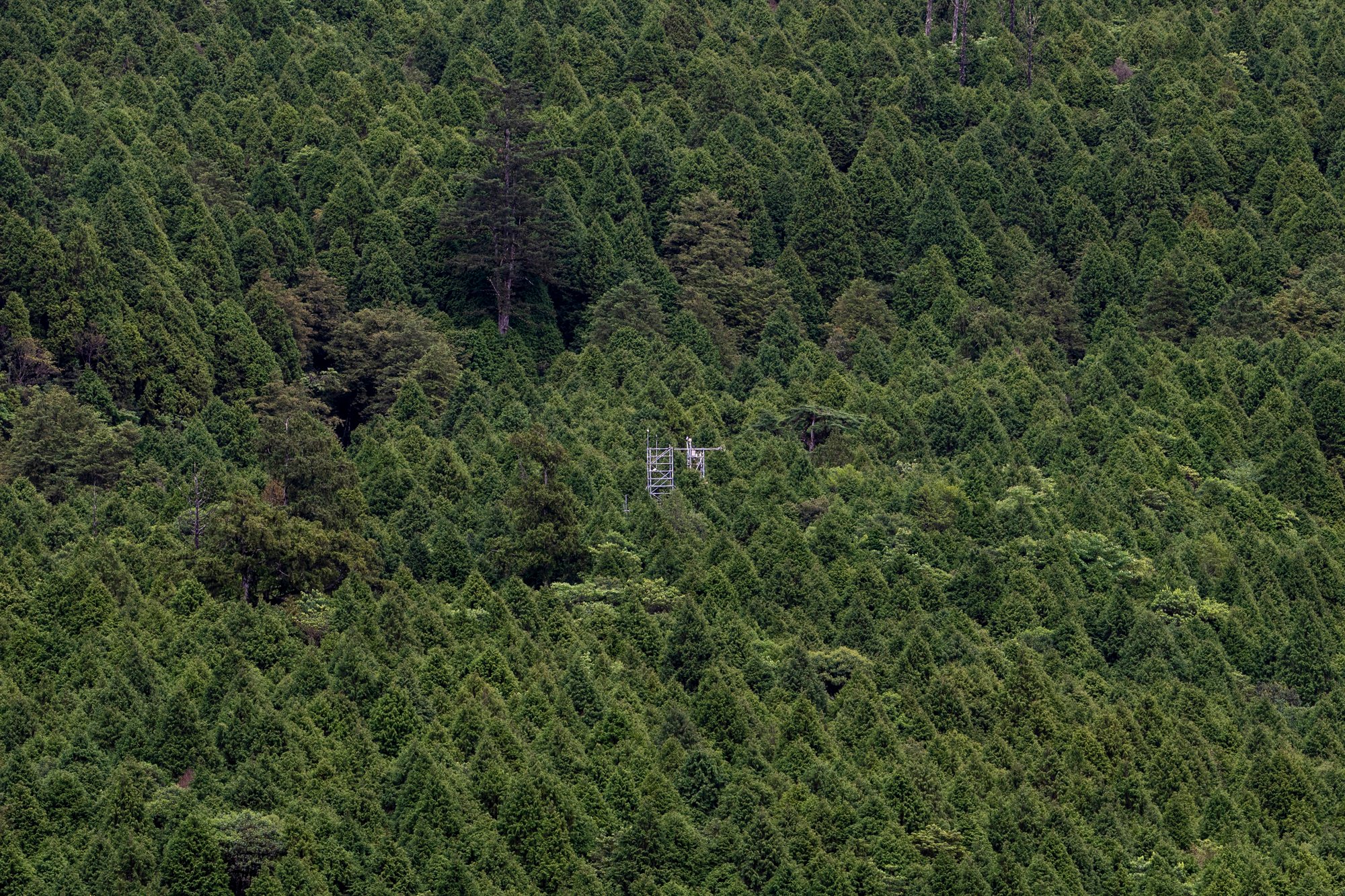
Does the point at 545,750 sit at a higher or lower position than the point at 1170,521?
higher

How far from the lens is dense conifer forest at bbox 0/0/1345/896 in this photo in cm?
6769

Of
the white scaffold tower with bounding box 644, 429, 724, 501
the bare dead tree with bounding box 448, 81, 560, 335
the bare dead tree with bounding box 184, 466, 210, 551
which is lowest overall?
the bare dead tree with bounding box 448, 81, 560, 335

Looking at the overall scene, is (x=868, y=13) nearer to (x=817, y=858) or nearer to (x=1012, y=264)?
(x=1012, y=264)

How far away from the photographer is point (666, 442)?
93.7 m

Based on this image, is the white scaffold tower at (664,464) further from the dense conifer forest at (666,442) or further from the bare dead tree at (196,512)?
the bare dead tree at (196,512)

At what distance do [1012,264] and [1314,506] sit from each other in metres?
24.1

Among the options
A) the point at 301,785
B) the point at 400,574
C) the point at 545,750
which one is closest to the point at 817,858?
the point at 545,750

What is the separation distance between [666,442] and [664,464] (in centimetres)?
285

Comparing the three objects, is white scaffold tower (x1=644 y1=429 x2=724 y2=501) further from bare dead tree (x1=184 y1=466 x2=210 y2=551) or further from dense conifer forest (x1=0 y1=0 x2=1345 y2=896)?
bare dead tree (x1=184 y1=466 x2=210 y2=551)

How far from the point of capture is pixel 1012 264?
11338 cm

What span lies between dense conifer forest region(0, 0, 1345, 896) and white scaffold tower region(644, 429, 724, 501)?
61cm

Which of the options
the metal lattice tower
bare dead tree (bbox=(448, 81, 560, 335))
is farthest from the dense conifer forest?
the metal lattice tower

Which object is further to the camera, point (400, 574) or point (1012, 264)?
point (1012, 264)

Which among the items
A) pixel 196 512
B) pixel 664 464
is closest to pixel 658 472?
pixel 664 464
